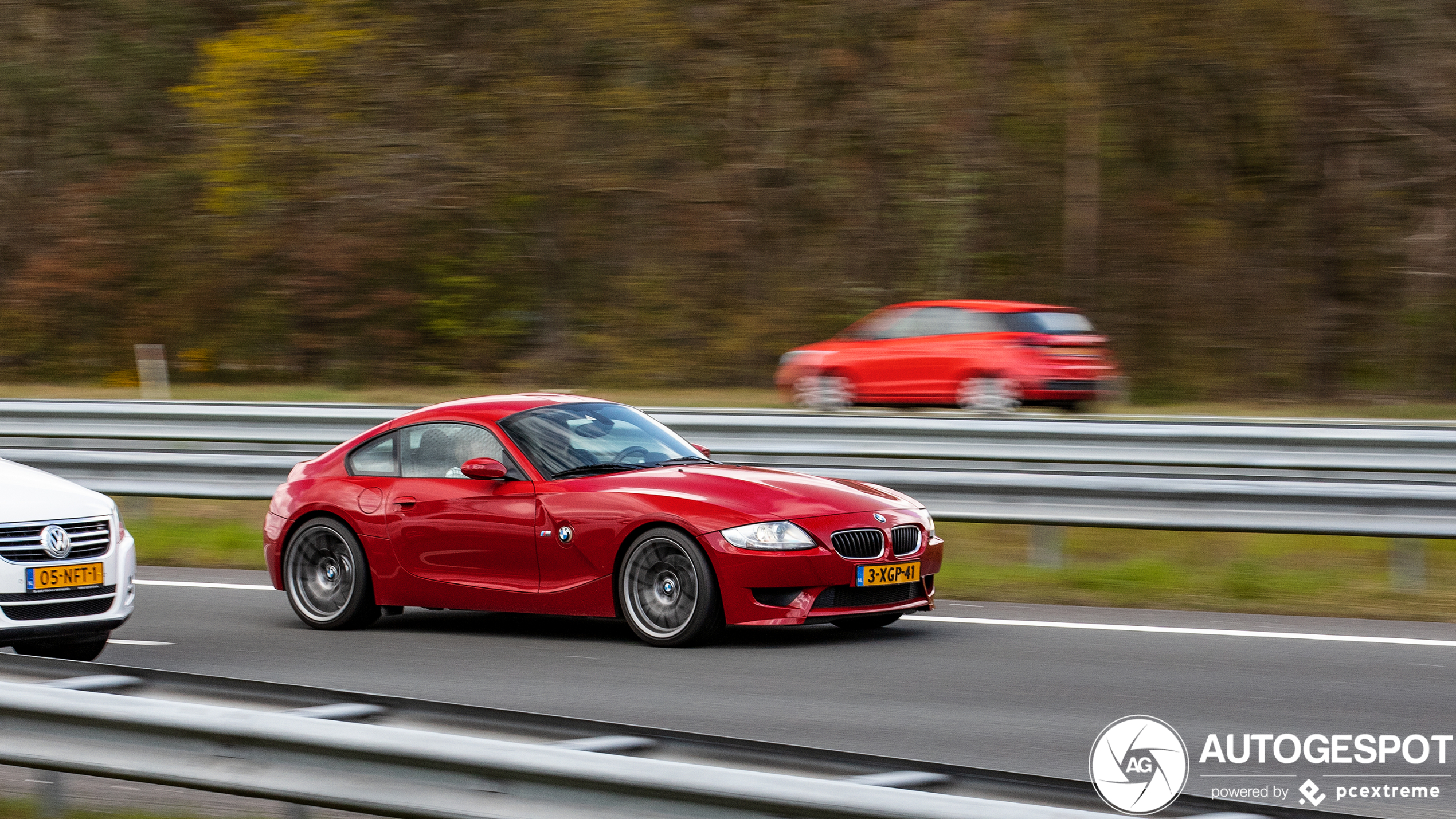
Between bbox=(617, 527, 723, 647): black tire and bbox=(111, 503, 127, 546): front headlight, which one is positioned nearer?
bbox=(111, 503, 127, 546): front headlight

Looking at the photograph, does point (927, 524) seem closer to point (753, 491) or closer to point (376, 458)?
point (753, 491)

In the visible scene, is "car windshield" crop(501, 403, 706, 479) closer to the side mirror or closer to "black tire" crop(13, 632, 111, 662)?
the side mirror

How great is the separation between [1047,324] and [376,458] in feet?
38.6

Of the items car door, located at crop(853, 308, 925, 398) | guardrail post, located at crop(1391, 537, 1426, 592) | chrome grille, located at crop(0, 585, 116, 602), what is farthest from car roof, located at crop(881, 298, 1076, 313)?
chrome grille, located at crop(0, 585, 116, 602)

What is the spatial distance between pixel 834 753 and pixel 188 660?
530cm

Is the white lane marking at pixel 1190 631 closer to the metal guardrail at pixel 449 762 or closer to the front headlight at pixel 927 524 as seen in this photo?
the front headlight at pixel 927 524

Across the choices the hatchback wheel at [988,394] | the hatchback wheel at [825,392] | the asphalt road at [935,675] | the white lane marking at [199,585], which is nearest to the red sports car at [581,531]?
the asphalt road at [935,675]

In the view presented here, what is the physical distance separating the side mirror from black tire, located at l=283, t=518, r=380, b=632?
37.4 inches

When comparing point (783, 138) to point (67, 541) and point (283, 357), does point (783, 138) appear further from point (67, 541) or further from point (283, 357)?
Result: point (67, 541)

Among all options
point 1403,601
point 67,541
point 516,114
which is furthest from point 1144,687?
point 516,114

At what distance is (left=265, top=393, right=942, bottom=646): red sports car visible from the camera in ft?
26.8

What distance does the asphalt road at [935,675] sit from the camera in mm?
6293

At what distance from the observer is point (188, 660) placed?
8.26 metres

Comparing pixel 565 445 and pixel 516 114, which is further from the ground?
pixel 516 114
